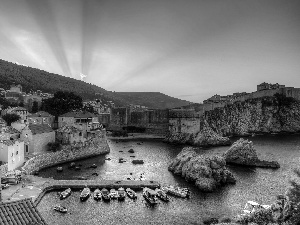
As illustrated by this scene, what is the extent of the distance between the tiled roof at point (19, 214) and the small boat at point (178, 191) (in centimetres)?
2198

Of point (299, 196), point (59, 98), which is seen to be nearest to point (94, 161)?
point (59, 98)

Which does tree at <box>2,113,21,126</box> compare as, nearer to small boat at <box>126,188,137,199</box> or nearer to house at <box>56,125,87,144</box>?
house at <box>56,125,87,144</box>

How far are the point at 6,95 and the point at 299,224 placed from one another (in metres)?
77.9

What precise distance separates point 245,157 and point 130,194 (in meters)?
21.2

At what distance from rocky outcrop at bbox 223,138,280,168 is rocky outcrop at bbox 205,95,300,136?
127 ft

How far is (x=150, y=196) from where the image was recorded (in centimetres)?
2764

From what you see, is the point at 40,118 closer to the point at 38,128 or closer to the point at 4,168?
the point at 38,128

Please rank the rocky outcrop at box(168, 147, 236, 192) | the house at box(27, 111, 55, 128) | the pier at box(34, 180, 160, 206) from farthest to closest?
1. the house at box(27, 111, 55, 128)
2. the rocky outcrop at box(168, 147, 236, 192)
3. the pier at box(34, 180, 160, 206)

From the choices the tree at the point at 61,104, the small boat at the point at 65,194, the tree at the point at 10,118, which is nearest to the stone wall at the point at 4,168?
the small boat at the point at 65,194

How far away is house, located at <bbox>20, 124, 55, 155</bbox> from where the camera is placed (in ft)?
130

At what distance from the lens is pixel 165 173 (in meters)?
38.0

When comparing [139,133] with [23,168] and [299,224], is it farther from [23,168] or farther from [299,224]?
[299,224]

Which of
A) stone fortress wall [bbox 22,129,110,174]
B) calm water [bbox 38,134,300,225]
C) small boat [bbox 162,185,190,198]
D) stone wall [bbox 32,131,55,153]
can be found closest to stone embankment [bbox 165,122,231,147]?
calm water [bbox 38,134,300,225]

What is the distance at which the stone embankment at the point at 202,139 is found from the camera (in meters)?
65.3
